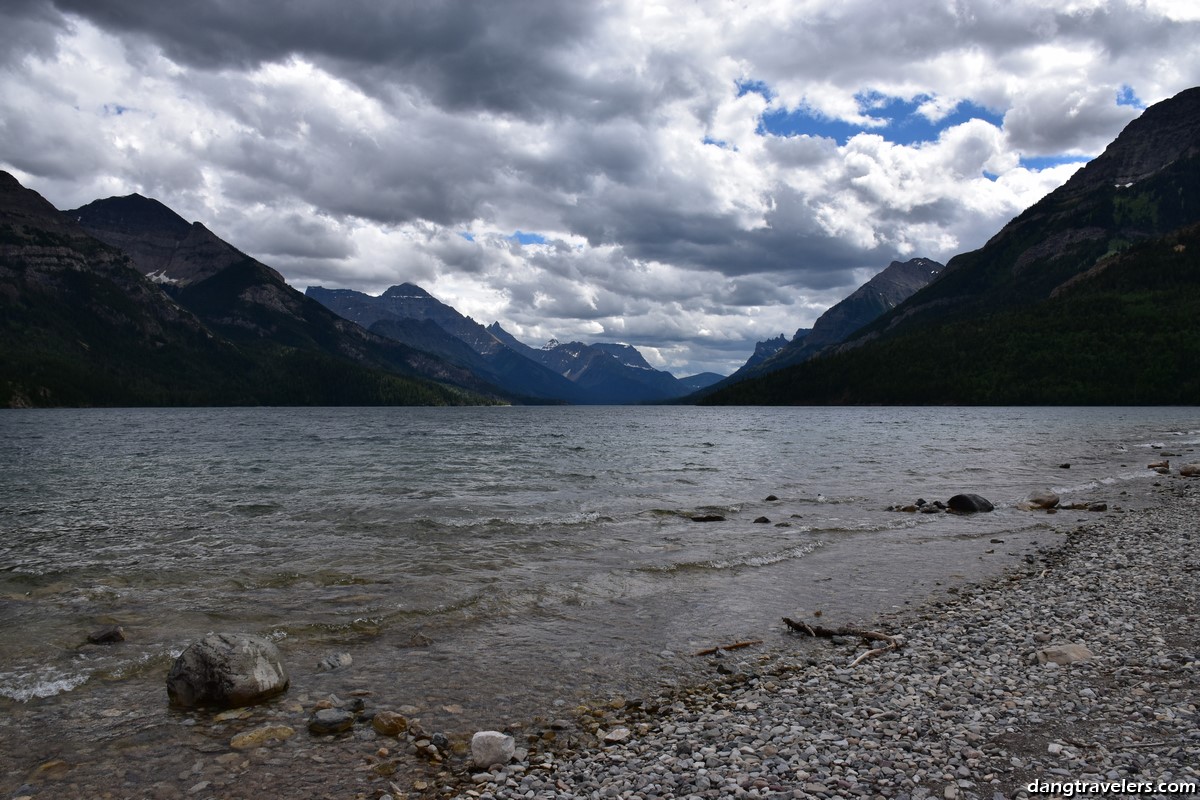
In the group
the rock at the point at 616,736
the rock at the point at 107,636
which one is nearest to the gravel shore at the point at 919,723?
the rock at the point at 616,736

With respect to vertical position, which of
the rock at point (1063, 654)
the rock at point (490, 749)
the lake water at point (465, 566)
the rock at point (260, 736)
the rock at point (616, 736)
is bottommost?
the lake water at point (465, 566)

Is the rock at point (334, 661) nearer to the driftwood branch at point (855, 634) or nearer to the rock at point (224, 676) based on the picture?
the rock at point (224, 676)

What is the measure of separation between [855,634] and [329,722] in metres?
11.8

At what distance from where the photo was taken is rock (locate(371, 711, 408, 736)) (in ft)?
35.7

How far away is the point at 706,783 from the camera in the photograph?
28.2 ft

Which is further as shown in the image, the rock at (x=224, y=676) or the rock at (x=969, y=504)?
the rock at (x=969, y=504)

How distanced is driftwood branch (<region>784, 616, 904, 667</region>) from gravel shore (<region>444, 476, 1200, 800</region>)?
0.22 metres

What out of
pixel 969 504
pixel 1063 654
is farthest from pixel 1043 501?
pixel 1063 654

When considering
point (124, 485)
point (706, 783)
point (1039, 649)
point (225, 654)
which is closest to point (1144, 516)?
point (1039, 649)

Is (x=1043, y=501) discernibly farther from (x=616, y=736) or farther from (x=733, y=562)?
(x=616, y=736)

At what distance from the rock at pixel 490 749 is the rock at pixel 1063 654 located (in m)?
10.5

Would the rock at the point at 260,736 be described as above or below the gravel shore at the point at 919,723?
below

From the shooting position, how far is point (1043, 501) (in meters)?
35.1

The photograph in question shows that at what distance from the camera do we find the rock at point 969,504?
3466 cm
